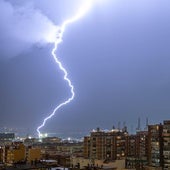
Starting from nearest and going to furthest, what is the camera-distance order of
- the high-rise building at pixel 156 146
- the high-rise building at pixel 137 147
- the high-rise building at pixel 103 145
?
the high-rise building at pixel 156 146, the high-rise building at pixel 137 147, the high-rise building at pixel 103 145

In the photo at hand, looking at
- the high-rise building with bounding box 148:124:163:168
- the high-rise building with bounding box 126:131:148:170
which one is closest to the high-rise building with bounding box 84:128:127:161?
the high-rise building with bounding box 126:131:148:170

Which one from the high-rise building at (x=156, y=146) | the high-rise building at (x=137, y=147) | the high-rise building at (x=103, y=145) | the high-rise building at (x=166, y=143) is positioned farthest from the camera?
the high-rise building at (x=103, y=145)

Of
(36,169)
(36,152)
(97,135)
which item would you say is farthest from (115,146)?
(36,169)

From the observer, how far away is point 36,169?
3138 cm

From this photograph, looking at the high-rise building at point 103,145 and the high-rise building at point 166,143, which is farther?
the high-rise building at point 103,145

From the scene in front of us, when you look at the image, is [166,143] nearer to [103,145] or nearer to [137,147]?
[103,145]

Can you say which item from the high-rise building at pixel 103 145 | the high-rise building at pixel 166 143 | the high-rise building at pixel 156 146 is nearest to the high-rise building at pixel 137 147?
the high-rise building at pixel 103 145

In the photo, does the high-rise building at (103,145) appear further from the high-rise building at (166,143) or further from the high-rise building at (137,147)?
the high-rise building at (166,143)

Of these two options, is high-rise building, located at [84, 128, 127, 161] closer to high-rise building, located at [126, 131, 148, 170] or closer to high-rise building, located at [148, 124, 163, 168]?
high-rise building, located at [126, 131, 148, 170]

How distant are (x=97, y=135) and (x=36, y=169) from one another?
115ft

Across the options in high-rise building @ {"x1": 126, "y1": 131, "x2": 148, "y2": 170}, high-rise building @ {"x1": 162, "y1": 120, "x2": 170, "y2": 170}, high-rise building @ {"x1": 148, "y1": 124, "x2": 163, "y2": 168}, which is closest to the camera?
high-rise building @ {"x1": 162, "y1": 120, "x2": 170, "y2": 170}

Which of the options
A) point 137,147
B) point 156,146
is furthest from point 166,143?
point 137,147

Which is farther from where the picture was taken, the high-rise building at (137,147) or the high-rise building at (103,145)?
the high-rise building at (103,145)

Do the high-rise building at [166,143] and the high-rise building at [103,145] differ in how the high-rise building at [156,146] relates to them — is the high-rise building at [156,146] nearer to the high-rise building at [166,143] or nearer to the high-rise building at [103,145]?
the high-rise building at [166,143]
